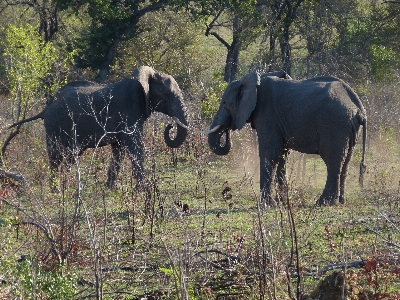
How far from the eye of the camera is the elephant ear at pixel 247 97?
12547 mm

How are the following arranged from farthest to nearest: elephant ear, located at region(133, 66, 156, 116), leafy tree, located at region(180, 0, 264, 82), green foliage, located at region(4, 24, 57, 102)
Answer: leafy tree, located at region(180, 0, 264, 82), green foliage, located at region(4, 24, 57, 102), elephant ear, located at region(133, 66, 156, 116)

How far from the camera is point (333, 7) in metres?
26.4

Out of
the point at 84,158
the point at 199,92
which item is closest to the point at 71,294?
the point at 84,158

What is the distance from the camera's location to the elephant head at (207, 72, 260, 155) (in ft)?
41.3

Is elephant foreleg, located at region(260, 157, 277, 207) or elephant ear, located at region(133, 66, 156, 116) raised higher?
elephant ear, located at region(133, 66, 156, 116)

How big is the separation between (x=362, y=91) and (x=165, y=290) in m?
18.1

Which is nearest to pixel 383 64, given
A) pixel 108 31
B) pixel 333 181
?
pixel 108 31

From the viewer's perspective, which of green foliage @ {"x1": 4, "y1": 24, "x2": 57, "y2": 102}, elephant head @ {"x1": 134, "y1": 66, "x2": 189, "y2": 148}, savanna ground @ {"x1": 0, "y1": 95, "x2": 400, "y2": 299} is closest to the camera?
savanna ground @ {"x1": 0, "y1": 95, "x2": 400, "y2": 299}

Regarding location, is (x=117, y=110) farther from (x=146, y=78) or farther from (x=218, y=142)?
(x=218, y=142)

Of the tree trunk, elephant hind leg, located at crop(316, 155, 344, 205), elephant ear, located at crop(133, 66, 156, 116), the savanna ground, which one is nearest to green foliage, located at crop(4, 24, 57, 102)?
the savanna ground

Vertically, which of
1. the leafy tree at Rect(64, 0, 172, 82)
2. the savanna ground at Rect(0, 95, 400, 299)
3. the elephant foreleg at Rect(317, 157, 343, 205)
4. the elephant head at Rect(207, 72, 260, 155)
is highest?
the leafy tree at Rect(64, 0, 172, 82)

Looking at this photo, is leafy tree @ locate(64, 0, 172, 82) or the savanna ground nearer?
the savanna ground

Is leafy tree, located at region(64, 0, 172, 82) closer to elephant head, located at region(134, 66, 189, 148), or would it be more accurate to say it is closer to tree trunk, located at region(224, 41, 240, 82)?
tree trunk, located at region(224, 41, 240, 82)

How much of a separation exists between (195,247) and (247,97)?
486cm
